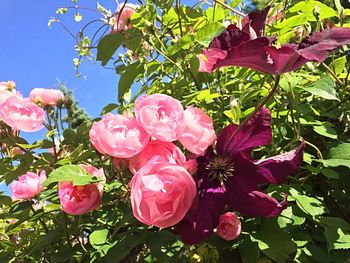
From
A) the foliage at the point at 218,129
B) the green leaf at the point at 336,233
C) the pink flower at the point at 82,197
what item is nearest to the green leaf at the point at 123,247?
the foliage at the point at 218,129

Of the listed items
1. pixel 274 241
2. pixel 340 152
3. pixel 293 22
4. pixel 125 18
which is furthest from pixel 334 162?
pixel 125 18

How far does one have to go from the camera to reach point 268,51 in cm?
60

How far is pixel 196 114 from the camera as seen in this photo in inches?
28.7

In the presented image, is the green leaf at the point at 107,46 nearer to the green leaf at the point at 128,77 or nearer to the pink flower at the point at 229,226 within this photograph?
the green leaf at the point at 128,77

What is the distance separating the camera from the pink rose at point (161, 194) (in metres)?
0.64

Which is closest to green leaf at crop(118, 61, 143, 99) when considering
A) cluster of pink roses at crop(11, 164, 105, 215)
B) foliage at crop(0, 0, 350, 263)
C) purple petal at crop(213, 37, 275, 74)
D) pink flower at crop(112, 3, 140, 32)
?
foliage at crop(0, 0, 350, 263)

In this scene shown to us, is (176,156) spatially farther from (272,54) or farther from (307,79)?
(307,79)

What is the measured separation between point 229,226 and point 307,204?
0.53 ft

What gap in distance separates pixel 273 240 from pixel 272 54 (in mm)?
358

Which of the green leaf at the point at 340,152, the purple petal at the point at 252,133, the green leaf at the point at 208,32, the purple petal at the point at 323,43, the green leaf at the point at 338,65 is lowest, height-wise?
the green leaf at the point at 340,152

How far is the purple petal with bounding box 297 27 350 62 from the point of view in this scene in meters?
0.59

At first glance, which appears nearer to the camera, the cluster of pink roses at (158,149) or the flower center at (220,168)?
the cluster of pink roses at (158,149)

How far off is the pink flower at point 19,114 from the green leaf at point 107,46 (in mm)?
192

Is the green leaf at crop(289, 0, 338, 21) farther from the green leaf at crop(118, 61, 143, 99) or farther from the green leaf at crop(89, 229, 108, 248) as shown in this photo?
the green leaf at crop(89, 229, 108, 248)
